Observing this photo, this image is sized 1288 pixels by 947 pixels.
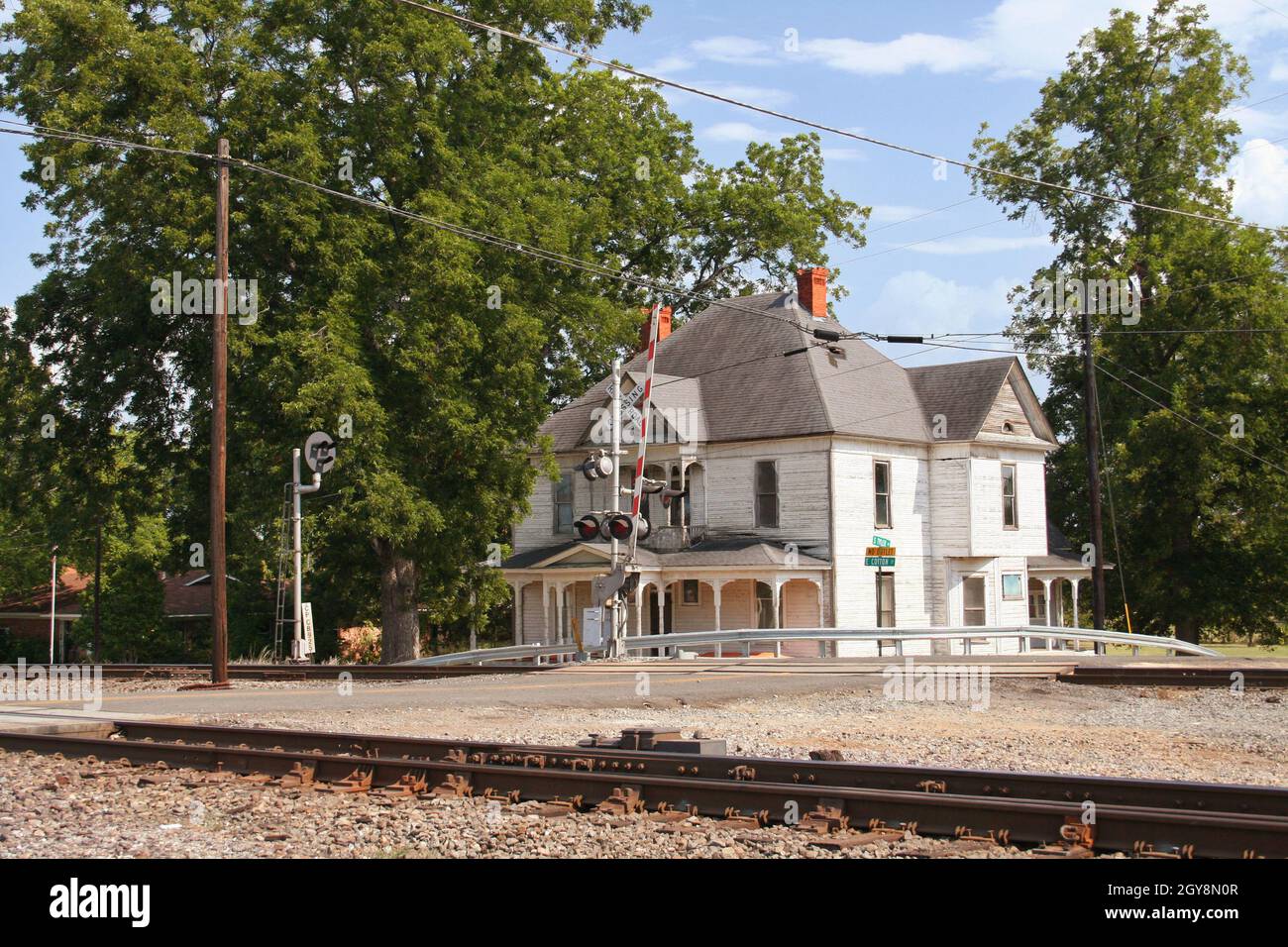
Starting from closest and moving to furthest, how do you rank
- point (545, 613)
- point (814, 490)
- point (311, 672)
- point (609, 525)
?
point (609, 525) < point (311, 672) < point (814, 490) < point (545, 613)

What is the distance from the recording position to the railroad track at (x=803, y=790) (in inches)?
337

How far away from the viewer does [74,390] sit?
3819cm

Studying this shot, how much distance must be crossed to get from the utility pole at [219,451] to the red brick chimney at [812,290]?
71.9ft

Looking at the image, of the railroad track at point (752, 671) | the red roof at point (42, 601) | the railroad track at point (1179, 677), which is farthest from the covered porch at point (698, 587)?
the red roof at point (42, 601)

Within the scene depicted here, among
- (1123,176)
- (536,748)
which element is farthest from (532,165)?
(536,748)

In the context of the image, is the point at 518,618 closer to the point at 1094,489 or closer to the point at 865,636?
the point at 1094,489

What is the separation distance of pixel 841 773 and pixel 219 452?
57.4ft

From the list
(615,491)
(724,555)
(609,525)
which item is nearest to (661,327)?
(724,555)

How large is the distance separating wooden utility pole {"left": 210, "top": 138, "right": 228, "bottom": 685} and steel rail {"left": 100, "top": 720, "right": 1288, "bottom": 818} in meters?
9.40

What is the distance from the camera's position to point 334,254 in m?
35.8

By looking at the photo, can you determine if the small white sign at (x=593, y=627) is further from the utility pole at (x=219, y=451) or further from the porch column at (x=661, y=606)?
the porch column at (x=661, y=606)

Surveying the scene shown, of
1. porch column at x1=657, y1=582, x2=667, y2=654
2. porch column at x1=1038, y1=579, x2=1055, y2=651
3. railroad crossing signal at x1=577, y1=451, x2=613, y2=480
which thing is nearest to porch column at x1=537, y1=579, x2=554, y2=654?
porch column at x1=657, y1=582, x2=667, y2=654

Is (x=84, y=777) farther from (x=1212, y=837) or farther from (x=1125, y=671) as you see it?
(x=1125, y=671)

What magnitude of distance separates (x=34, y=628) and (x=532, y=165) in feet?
146
